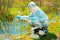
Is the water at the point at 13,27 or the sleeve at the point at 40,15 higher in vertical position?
the sleeve at the point at 40,15

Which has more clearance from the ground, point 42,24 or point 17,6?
point 17,6

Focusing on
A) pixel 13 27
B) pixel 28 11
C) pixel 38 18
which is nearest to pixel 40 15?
pixel 38 18

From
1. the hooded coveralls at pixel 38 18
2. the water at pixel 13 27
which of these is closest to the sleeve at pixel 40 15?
the hooded coveralls at pixel 38 18

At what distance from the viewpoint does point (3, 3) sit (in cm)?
362

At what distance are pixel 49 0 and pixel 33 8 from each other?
24 centimetres

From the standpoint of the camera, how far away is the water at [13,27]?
141 inches

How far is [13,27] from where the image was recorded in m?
3.60

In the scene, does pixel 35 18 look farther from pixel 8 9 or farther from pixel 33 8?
pixel 8 9

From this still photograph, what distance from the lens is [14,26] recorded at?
3600mm

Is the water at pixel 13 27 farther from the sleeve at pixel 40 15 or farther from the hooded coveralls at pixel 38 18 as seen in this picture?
the sleeve at pixel 40 15

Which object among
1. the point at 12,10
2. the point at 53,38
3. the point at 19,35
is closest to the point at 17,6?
the point at 12,10

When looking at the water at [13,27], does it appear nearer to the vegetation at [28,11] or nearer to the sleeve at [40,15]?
the vegetation at [28,11]

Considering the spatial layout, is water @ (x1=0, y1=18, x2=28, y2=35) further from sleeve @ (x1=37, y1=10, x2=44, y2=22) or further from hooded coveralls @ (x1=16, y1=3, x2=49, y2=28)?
sleeve @ (x1=37, y1=10, x2=44, y2=22)

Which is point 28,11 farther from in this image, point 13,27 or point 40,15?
point 13,27
